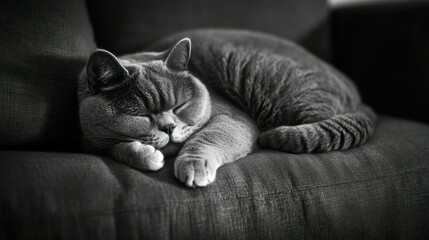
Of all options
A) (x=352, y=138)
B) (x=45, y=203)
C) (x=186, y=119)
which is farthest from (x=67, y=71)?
(x=352, y=138)

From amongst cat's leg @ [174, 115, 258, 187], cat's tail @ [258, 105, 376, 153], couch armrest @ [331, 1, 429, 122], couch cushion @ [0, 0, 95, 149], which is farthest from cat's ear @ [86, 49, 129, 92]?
couch armrest @ [331, 1, 429, 122]

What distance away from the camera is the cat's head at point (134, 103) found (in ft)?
3.64

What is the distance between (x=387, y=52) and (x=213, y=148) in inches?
42.5

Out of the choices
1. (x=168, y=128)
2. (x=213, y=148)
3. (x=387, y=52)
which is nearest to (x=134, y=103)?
(x=168, y=128)

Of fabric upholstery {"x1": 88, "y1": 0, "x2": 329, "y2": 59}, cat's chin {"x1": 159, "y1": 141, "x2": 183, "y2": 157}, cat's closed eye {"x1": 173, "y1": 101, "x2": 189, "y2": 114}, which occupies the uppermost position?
fabric upholstery {"x1": 88, "y1": 0, "x2": 329, "y2": 59}

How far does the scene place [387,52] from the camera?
174 centimetres

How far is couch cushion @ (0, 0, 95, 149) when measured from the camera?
44.3 inches

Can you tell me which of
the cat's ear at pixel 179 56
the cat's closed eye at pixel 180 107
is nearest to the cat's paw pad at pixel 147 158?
the cat's closed eye at pixel 180 107

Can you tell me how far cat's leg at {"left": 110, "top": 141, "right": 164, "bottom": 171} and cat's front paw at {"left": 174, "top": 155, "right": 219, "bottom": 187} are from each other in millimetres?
57

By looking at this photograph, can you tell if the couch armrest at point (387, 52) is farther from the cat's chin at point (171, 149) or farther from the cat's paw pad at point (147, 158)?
the cat's paw pad at point (147, 158)

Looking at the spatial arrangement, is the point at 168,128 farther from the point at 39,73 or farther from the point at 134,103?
the point at 39,73

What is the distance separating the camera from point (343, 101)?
1440 millimetres

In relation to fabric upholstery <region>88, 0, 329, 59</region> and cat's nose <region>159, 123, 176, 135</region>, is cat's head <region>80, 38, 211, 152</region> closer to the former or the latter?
cat's nose <region>159, 123, 176, 135</region>

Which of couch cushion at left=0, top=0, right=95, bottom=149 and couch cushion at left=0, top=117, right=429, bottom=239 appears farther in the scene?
couch cushion at left=0, top=0, right=95, bottom=149
